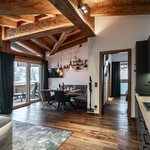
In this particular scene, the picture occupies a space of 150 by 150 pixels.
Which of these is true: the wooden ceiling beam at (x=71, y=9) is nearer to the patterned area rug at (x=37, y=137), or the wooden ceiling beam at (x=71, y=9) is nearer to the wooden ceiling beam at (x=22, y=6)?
the wooden ceiling beam at (x=22, y=6)

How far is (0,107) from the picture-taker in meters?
5.17

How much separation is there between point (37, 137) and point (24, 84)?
13.4 ft

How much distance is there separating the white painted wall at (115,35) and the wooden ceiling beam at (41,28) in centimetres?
118

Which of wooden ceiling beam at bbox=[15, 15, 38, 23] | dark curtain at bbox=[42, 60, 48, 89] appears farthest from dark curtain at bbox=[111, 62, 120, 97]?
wooden ceiling beam at bbox=[15, 15, 38, 23]

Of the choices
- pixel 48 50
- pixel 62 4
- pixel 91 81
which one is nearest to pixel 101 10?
pixel 62 4

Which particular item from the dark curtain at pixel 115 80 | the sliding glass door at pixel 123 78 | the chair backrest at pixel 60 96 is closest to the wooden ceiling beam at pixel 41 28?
the chair backrest at pixel 60 96

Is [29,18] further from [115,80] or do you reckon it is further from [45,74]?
[115,80]

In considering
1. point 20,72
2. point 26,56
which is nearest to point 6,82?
point 20,72

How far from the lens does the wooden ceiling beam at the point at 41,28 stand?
411cm

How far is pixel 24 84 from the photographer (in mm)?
6766

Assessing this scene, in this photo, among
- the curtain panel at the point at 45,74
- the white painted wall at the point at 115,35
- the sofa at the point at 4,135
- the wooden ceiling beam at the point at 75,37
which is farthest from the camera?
the curtain panel at the point at 45,74

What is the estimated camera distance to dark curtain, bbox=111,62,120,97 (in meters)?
9.55

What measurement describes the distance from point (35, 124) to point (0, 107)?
2.06 metres

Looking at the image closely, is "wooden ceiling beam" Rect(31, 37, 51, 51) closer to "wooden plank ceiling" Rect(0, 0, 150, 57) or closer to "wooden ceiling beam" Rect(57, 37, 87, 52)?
"wooden plank ceiling" Rect(0, 0, 150, 57)
